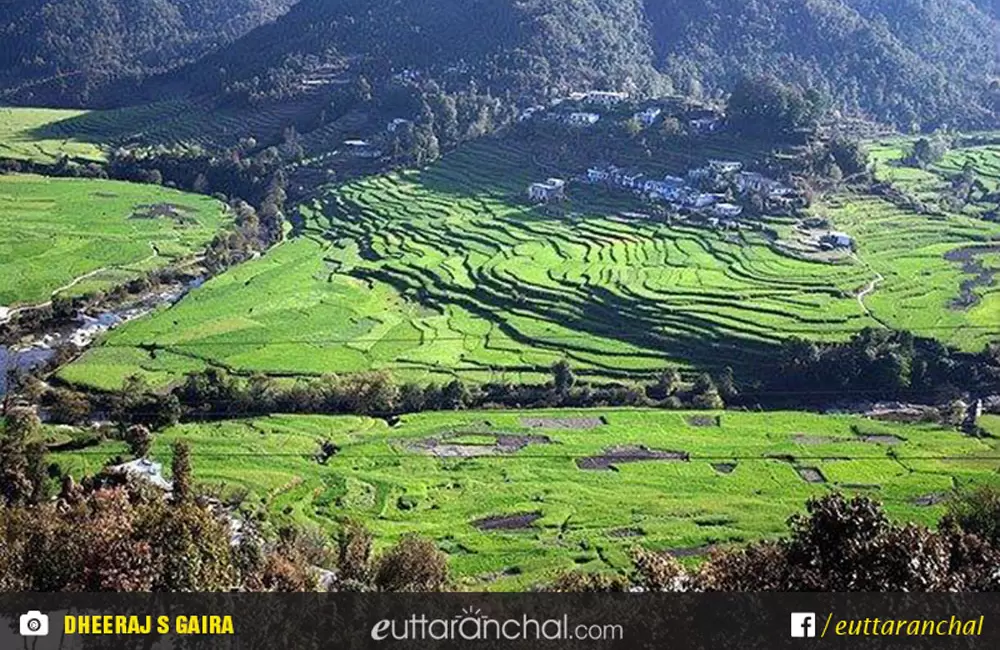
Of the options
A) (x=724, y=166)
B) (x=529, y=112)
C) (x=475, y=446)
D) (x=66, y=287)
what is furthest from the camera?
(x=529, y=112)

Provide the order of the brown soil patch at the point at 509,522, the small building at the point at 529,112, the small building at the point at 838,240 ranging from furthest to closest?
1. the small building at the point at 529,112
2. the small building at the point at 838,240
3. the brown soil patch at the point at 509,522

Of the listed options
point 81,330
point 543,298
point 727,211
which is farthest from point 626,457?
point 727,211

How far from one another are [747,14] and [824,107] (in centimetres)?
4035

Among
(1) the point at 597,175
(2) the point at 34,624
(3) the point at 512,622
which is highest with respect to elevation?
(3) the point at 512,622

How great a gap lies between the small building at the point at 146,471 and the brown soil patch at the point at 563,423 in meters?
13.6

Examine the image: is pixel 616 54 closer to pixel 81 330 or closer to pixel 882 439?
pixel 81 330

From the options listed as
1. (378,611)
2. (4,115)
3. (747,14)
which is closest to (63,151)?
(4,115)

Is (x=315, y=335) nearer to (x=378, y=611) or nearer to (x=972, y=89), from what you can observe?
(x=378, y=611)

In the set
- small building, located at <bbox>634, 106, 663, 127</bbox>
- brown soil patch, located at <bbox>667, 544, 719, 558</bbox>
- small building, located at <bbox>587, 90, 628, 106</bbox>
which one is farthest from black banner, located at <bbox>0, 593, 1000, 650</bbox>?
small building, located at <bbox>587, 90, 628, 106</bbox>

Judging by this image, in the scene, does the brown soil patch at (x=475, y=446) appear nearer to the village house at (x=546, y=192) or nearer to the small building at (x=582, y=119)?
the village house at (x=546, y=192)

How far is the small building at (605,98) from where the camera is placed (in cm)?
8588

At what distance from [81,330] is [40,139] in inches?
2035

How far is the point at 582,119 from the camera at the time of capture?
8212cm

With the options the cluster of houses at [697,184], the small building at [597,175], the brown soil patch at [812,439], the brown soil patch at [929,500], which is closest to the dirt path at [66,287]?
the small building at [597,175]
